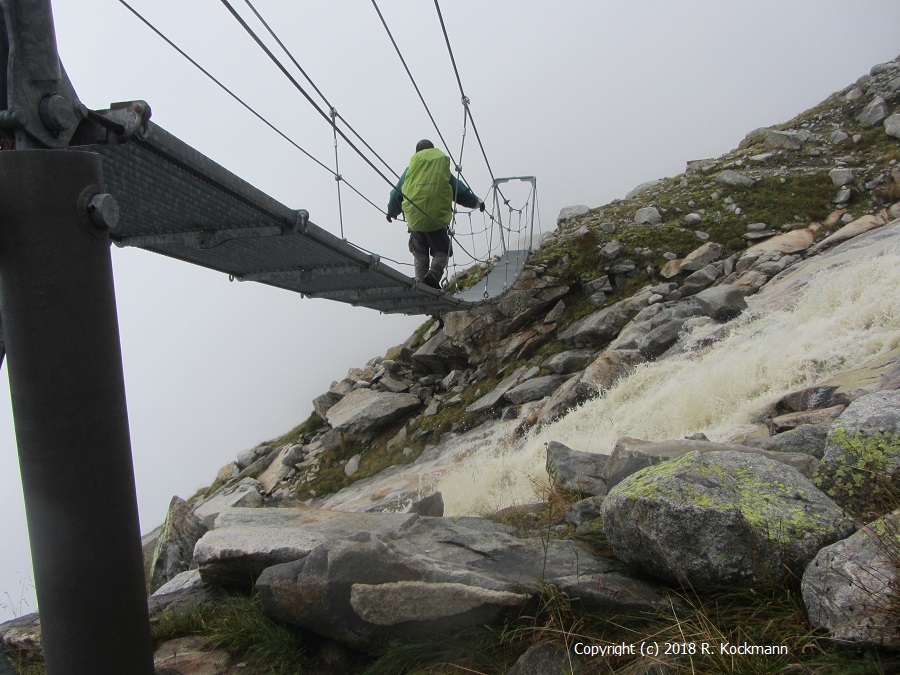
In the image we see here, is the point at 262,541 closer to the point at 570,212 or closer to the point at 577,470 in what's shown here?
the point at 577,470

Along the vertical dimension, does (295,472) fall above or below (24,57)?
below

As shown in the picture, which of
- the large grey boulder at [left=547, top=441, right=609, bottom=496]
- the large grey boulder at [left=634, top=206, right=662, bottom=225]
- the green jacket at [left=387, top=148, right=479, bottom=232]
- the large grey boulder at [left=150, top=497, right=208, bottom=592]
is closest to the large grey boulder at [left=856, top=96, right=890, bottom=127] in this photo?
the large grey boulder at [left=634, top=206, right=662, bottom=225]

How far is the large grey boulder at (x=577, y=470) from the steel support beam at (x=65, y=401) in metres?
4.12

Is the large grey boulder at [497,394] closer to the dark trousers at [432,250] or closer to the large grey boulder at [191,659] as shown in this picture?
the dark trousers at [432,250]

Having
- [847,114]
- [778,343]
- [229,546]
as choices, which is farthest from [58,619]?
[847,114]

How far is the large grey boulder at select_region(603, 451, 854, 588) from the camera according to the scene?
10.2 ft

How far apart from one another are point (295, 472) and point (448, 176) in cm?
1053

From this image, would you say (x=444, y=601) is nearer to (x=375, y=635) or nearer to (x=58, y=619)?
(x=375, y=635)

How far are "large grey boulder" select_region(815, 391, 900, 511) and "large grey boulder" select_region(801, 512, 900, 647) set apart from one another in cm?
61

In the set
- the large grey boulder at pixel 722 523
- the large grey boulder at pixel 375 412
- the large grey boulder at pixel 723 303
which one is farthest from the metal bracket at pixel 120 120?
the large grey boulder at pixel 375 412

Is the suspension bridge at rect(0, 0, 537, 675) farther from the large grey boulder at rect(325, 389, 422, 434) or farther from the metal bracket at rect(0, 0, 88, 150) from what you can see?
the large grey boulder at rect(325, 389, 422, 434)

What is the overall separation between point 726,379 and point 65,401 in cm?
926

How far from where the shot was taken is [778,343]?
10.3 meters

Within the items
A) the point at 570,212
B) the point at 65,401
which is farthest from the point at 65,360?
the point at 570,212
